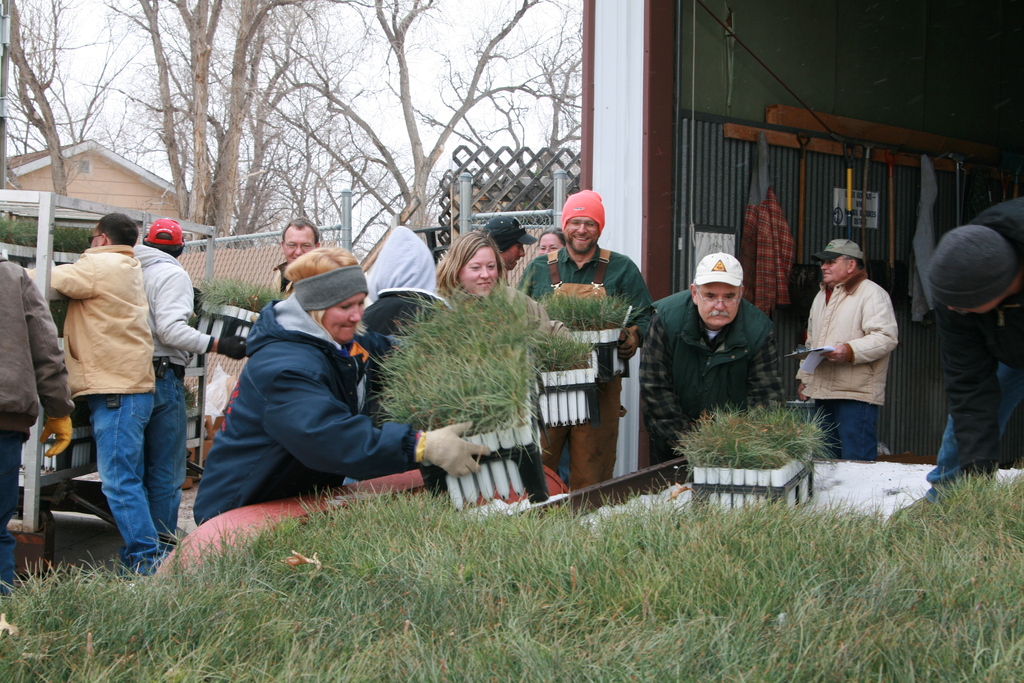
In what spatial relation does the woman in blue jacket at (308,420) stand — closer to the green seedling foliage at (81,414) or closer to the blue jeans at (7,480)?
the blue jeans at (7,480)

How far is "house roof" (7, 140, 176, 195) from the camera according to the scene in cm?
2486

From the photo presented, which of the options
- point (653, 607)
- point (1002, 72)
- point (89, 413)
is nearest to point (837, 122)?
point (1002, 72)

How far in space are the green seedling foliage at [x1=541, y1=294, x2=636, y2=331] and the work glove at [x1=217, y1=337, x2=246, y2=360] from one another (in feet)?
6.17

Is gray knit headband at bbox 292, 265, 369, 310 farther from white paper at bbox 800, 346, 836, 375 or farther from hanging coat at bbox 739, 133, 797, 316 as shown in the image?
hanging coat at bbox 739, 133, 797, 316

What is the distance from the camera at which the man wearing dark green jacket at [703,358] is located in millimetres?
3758

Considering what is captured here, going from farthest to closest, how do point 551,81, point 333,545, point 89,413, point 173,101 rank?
point 551,81, point 173,101, point 89,413, point 333,545

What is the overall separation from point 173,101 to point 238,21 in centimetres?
313

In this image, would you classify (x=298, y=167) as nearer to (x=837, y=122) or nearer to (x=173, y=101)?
(x=173, y=101)

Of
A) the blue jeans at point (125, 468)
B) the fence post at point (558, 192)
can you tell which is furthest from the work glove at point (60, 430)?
the fence post at point (558, 192)

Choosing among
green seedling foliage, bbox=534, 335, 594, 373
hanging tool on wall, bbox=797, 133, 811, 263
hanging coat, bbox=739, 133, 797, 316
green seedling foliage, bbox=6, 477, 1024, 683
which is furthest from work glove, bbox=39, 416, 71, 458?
hanging tool on wall, bbox=797, 133, 811, 263

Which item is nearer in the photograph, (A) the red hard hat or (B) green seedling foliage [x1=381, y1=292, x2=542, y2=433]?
(B) green seedling foliage [x1=381, y1=292, x2=542, y2=433]

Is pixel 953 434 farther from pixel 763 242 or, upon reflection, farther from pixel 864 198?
pixel 864 198

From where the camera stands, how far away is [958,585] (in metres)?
1.77

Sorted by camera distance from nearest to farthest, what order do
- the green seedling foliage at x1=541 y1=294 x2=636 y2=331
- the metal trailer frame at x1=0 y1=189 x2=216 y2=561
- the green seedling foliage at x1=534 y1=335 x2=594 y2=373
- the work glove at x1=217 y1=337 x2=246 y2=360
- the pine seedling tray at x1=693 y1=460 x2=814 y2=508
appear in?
the pine seedling tray at x1=693 y1=460 x2=814 y2=508, the green seedling foliage at x1=534 y1=335 x2=594 y2=373, the green seedling foliage at x1=541 y1=294 x2=636 y2=331, the metal trailer frame at x1=0 y1=189 x2=216 y2=561, the work glove at x1=217 y1=337 x2=246 y2=360
